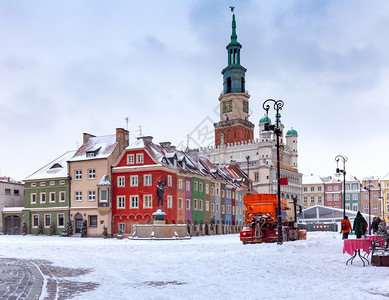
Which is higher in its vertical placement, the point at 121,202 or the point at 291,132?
the point at 291,132

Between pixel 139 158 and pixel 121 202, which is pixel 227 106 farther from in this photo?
pixel 121 202

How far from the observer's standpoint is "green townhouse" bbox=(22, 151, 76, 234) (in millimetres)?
50406

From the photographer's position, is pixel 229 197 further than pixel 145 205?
Yes

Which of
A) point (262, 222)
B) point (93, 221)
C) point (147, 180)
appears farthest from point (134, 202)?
point (262, 222)

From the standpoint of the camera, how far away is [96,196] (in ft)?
159

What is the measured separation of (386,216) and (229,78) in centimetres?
4659

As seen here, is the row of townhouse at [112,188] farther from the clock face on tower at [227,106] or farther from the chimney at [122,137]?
the clock face on tower at [227,106]

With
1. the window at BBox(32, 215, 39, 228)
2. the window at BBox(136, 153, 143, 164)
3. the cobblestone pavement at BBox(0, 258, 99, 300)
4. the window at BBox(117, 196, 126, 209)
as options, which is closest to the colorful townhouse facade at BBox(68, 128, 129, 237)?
the window at BBox(117, 196, 126, 209)

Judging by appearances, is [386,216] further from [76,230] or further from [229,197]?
[76,230]

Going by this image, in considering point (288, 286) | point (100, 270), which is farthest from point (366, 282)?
point (100, 270)

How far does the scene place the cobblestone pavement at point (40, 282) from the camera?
10171mm

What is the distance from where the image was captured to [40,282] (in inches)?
475

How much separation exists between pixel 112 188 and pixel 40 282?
3699 cm

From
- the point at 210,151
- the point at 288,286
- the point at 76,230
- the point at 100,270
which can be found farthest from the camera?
the point at 210,151
